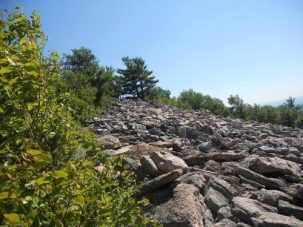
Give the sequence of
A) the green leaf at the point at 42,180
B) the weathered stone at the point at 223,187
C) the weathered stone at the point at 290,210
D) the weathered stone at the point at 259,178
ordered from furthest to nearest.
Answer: the weathered stone at the point at 259,178 < the weathered stone at the point at 223,187 < the weathered stone at the point at 290,210 < the green leaf at the point at 42,180

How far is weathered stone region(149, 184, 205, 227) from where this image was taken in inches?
294

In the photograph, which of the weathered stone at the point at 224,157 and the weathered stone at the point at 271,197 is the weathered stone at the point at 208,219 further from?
the weathered stone at the point at 224,157

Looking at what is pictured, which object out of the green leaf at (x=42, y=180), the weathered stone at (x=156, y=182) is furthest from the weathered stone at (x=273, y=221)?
the green leaf at (x=42, y=180)

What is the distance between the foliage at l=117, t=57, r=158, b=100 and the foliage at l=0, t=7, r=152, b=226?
231ft

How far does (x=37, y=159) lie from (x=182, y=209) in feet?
20.7

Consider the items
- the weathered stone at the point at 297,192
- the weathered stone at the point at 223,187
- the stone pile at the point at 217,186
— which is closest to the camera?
the stone pile at the point at 217,186

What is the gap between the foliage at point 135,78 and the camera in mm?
75562

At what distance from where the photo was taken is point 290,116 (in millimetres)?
82000

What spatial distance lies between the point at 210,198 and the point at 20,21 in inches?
274

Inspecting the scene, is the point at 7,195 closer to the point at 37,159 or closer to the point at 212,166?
the point at 37,159

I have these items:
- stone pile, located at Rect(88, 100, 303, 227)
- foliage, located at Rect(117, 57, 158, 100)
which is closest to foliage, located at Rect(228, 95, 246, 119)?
foliage, located at Rect(117, 57, 158, 100)

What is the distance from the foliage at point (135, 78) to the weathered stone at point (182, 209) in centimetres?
6699

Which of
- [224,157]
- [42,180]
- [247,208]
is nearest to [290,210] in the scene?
[247,208]

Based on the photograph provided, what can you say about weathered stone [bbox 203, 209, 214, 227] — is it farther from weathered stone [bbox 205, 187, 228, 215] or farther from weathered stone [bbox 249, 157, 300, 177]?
weathered stone [bbox 249, 157, 300, 177]
